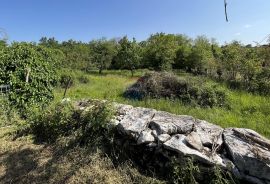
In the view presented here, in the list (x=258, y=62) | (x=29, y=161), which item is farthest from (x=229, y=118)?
(x=258, y=62)

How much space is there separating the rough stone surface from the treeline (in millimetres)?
6143

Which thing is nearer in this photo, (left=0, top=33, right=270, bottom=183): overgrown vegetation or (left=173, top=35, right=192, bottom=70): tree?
(left=0, top=33, right=270, bottom=183): overgrown vegetation

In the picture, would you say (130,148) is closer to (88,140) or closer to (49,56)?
(88,140)

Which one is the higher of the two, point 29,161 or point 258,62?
point 258,62

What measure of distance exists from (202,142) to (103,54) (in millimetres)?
31084

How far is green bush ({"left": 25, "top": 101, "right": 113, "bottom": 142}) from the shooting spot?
4.57 metres

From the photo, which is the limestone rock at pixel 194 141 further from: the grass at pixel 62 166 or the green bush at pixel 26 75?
the green bush at pixel 26 75

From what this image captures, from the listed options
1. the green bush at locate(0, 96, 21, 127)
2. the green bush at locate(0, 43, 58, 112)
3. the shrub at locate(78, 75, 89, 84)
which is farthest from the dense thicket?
the green bush at locate(0, 96, 21, 127)

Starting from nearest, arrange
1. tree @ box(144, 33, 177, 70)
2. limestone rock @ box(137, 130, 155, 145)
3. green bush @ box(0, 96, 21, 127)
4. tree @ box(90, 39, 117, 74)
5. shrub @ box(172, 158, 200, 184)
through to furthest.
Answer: shrub @ box(172, 158, 200, 184) → limestone rock @ box(137, 130, 155, 145) → green bush @ box(0, 96, 21, 127) → tree @ box(144, 33, 177, 70) → tree @ box(90, 39, 117, 74)

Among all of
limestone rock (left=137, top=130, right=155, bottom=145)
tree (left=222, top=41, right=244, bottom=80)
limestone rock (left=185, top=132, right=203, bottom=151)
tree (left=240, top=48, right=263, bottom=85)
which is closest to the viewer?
limestone rock (left=185, top=132, right=203, bottom=151)

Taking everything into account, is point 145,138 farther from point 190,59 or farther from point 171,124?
point 190,59

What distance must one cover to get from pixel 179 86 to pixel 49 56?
433 centimetres

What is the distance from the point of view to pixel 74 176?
3799 millimetres

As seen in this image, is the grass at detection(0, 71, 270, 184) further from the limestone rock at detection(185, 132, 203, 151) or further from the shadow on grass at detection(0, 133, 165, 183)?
the limestone rock at detection(185, 132, 203, 151)
